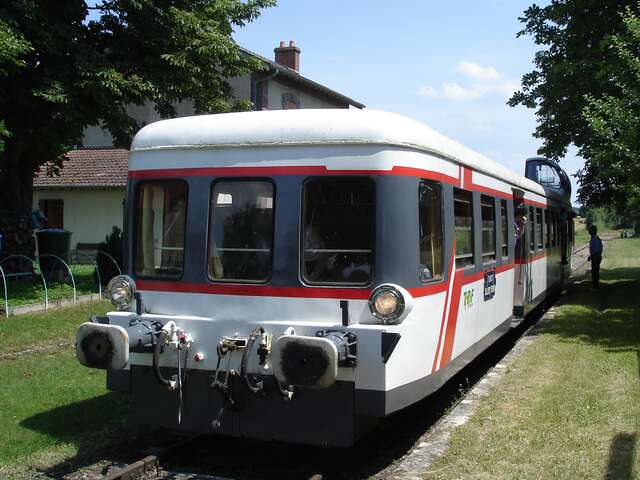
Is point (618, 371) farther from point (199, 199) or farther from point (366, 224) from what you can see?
point (199, 199)

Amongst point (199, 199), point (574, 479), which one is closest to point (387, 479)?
point (574, 479)

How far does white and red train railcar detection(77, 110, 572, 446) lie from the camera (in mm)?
5336

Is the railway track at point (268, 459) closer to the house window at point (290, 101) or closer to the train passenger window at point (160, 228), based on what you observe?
the train passenger window at point (160, 228)

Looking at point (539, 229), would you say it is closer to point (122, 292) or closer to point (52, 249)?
point (122, 292)

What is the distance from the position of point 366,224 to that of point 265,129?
3.56 feet

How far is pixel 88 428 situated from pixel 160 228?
215cm

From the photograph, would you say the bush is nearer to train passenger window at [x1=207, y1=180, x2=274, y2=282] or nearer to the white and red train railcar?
the white and red train railcar

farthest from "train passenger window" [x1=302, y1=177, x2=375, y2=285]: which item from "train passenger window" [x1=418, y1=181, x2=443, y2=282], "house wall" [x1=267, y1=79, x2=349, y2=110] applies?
"house wall" [x1=267, y1=79, x2=349, y2=110]

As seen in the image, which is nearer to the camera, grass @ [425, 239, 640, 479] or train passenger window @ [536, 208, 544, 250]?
grass @ [425, 239, 640, 479]

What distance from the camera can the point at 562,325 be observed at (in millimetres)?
12695

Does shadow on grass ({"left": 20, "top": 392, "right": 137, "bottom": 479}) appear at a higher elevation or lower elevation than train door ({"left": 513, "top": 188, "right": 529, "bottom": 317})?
lower

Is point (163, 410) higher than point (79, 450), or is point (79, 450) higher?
point (163, 410)

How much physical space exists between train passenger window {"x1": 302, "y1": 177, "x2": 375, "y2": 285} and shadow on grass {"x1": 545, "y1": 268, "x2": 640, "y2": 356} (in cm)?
627

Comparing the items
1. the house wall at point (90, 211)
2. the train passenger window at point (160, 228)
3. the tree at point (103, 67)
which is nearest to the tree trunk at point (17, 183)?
the tree at point (103, 67)
